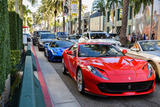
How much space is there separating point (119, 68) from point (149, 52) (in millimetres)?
2729

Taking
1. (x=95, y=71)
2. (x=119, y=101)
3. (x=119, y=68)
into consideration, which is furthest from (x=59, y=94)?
(x=119, y=68)

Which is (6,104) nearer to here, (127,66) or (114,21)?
(127,66)

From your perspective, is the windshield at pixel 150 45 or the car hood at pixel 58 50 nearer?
the windshield at pixel 150 45

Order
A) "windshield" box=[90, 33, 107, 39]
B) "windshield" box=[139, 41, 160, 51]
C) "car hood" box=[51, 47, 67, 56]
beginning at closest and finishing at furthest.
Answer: "windshield" box=[139, 41, 160, 51], "car hood" box=[51, 47, 67, 56], "windshield" box=[90, 33, 107, 39]

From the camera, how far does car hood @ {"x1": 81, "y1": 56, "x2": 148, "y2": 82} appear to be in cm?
484

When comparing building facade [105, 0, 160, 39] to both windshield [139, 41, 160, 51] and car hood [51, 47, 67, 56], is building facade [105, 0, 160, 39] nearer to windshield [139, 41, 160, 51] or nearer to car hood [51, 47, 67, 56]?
car hood [51, 47, 67, 56]

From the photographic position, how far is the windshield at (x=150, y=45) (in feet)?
25.3

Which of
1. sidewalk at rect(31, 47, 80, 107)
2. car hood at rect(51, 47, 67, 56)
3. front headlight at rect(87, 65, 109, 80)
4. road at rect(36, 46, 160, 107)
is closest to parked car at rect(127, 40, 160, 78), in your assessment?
road at rect(36, 46, 160, 107)

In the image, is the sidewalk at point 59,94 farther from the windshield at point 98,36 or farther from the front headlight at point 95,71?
the windshield at point 98,36

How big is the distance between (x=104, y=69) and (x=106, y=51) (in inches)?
60.2

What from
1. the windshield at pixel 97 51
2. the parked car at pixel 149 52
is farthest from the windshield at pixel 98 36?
the windshield at pixel 97 51

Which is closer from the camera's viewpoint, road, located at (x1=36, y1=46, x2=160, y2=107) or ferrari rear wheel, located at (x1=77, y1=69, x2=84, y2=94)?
road, located at (x1=36, y1=46, x2=160, y2=107)

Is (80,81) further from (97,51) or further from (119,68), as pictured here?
(97,51)

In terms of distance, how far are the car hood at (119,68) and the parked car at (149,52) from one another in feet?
4.11
